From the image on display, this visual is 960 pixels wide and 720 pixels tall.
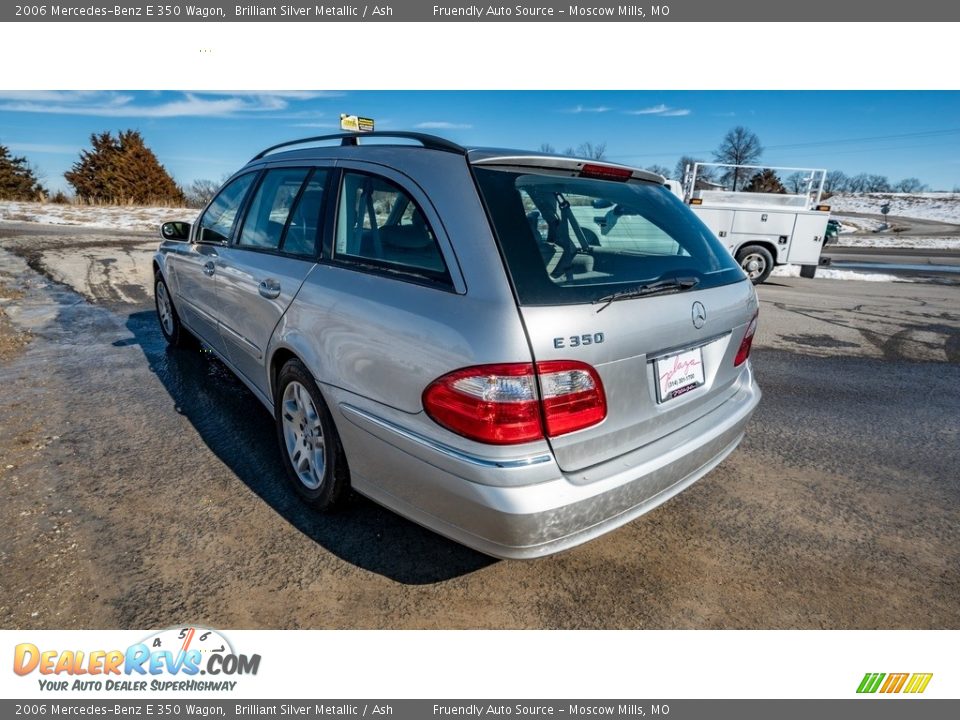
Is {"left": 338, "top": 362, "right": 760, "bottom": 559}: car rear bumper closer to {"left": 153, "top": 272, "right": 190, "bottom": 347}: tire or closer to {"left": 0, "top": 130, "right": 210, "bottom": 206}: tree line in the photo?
{"left": 153, "top": 272, "right": 190, "bottom": 347}: tire

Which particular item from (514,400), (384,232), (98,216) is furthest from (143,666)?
(98,216)

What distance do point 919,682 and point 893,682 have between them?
3.9 inches

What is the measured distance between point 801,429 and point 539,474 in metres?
2.92

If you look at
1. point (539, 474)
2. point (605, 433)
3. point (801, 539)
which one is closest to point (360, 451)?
point (539, 474)

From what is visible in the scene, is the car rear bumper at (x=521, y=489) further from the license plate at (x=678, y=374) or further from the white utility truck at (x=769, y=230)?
the white utility truck at (x=769, y=230)

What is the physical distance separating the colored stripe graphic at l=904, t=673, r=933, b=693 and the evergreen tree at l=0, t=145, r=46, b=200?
39.8m

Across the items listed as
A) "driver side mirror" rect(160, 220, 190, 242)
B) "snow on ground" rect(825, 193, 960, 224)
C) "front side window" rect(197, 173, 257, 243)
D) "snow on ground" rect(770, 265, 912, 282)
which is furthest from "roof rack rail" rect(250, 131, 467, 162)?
"snow on ground" rect(825, 193, 960, 224)

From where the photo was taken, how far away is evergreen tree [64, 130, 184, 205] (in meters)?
31.8

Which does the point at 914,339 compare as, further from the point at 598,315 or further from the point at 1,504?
the point at 1,504

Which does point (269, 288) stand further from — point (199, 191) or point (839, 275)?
point (199, 191)

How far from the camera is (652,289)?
2.06 metres

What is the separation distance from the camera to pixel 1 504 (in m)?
2.64

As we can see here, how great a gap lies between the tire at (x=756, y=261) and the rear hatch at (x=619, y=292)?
9958mm

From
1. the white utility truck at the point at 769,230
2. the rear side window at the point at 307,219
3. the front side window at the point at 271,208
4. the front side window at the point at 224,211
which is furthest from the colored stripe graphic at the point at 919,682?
the white utility truck at the point at 769,230
